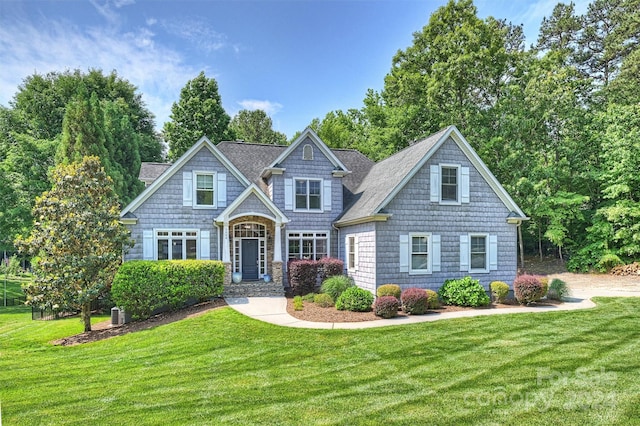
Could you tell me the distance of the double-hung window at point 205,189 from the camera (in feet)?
56.7

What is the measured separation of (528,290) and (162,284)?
12.7 meters

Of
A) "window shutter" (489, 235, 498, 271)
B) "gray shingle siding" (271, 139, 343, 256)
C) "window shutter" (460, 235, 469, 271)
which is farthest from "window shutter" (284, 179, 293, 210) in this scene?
"window shutter" (489, 235, 498, 271)

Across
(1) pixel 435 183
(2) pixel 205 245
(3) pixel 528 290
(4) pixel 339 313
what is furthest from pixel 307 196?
(3) pixel 528 290

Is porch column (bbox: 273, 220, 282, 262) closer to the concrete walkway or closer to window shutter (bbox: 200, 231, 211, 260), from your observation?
the concrete walkway

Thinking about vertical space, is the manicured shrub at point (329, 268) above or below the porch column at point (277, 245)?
below

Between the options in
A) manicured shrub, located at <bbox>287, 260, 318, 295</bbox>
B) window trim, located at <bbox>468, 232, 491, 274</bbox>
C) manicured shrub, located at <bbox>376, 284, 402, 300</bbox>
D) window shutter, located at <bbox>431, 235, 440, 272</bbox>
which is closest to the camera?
manicured shrub, located at <bbox>376, 284, 402, 300</bbox>

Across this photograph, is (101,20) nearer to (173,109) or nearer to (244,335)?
(244,335)

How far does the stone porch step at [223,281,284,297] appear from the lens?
1597 centimetres

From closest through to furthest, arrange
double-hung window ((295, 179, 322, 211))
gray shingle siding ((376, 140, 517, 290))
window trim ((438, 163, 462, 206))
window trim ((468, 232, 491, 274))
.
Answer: gray shingle siding ((376, 140, 517, 290)), window trim ((438, 163, 462, 206)), window trim ((468, 232, 491, 274)), double-hung window ((295, 179, 322, 211))

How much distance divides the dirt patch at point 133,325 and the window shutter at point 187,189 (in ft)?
15.2

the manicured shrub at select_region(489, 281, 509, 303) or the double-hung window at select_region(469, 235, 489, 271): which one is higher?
the double-hung window at select_region(469, 235, 489, 271)

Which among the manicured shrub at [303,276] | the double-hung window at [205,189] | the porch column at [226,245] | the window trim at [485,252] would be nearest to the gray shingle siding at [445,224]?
the window trim at [485,252]

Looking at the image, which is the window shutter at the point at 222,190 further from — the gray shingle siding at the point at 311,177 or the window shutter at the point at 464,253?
the window shutter at the point at 464,253

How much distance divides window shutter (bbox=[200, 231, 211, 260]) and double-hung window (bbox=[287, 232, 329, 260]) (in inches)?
144
